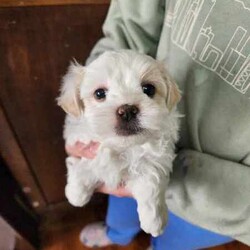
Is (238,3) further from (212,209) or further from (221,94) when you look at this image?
(212,209)

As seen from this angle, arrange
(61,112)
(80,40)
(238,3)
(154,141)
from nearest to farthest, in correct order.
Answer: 1. (238,3)
2. (154,141)
3. (80,40)
4. (61,112)

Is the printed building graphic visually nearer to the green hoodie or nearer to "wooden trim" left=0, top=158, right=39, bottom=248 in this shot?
the green hoodie

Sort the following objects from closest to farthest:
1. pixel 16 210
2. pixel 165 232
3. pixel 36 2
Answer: pixel 36 2 < pixel 165 232 < pixel 16 210

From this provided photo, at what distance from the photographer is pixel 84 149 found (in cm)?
74

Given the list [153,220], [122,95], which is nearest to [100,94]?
[122,95]

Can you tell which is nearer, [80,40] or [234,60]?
[234,60]

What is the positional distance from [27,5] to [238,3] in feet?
1.36

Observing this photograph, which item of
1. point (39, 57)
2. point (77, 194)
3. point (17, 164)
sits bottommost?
point (17, 164)

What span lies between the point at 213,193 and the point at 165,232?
0.27m

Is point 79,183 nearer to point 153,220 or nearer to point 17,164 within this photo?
point 153,220

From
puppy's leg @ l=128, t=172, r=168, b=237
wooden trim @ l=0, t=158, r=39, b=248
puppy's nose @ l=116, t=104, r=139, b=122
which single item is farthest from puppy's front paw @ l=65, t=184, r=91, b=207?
wooden trim @ l=0, t=158, r=39, b=248

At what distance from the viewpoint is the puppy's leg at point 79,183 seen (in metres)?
0.72

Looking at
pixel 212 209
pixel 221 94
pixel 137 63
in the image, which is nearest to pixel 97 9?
pixel 137 63

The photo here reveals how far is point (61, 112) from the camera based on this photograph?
3.08ft
